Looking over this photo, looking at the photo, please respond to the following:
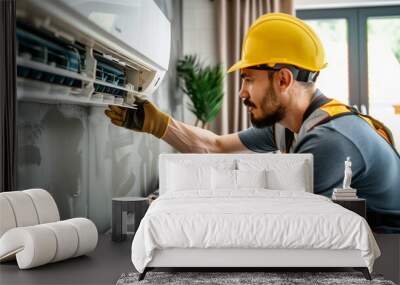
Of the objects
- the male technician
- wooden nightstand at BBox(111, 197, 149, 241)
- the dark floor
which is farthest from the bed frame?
the male technician

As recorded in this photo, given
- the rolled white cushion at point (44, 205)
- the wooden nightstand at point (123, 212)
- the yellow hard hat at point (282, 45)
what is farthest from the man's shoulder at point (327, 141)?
the rolled white cushion at point (44, 205)

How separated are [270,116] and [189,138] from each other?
0.91 metres

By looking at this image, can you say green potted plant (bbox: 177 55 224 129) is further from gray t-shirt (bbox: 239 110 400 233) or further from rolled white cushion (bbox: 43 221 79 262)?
rolled white cushion (bbox: 43 221 79 262)

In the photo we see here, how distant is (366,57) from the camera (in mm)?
6824

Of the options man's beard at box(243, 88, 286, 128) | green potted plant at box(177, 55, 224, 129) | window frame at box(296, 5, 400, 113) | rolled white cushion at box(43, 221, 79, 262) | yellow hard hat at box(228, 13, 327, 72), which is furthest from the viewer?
window frame at box(296, 5, 400, 113)

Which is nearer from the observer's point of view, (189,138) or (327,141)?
(327,141)

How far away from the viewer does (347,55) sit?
6.86m

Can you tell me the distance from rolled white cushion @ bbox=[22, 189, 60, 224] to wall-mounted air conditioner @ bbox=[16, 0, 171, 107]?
1.82ft

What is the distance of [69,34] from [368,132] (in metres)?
3.13

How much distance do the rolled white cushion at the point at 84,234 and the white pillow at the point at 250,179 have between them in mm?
1344

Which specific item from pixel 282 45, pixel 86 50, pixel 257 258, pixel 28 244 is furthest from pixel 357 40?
pixel 28 244

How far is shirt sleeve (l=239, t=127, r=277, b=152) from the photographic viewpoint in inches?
236

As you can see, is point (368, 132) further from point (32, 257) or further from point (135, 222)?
point (32, 257)

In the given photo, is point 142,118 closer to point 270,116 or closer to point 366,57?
point 270,116
